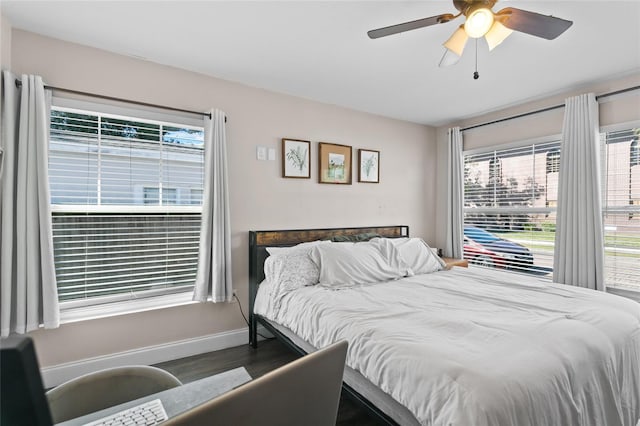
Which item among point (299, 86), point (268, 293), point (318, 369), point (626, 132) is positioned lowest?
point (268, 293)

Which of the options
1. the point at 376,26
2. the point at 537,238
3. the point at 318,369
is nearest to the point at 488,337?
the point at 318,369

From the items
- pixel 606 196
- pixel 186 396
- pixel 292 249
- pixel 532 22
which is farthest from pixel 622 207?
pixel 186 396

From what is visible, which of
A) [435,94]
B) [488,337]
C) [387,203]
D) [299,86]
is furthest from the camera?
[387,203]

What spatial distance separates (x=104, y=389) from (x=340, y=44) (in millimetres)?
2434

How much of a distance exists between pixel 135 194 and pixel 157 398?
204 centimetres

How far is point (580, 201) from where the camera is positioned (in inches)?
117

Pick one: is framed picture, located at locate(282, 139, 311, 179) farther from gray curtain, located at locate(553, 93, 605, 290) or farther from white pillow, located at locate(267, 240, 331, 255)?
gray curtain, located at locate(553, 93, 605, 290)

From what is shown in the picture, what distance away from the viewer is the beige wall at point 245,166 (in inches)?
92.4

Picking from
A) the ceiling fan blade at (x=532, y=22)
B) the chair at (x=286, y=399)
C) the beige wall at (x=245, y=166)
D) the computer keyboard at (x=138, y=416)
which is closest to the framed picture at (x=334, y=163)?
the beige wall at (x=245, y=166)

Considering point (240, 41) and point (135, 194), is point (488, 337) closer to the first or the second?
point (240, 41)

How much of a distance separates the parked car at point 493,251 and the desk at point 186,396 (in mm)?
3655

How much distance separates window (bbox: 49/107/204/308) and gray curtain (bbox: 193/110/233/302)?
0.62 feet

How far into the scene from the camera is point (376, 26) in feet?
6.95

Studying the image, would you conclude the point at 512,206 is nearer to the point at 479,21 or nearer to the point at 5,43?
→ the point at 479,21
